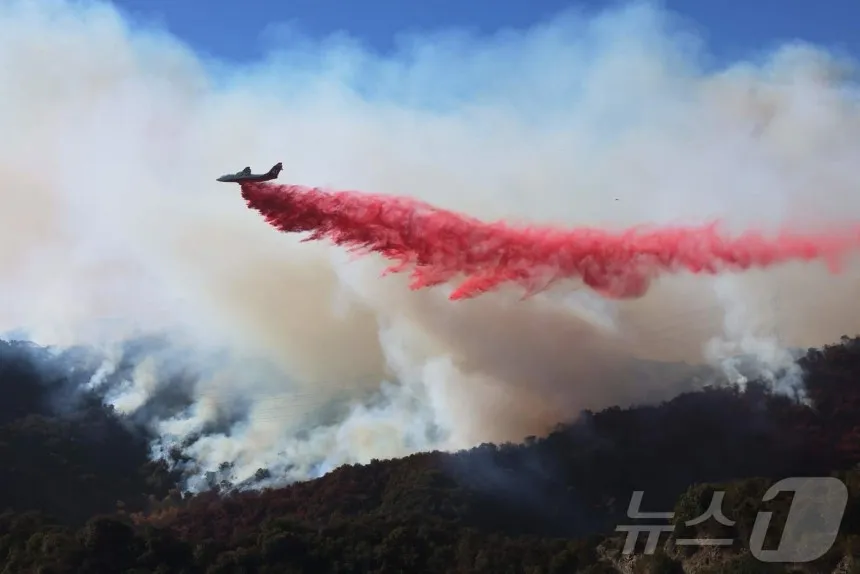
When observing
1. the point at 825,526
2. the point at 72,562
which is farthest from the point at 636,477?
the point at 72,562

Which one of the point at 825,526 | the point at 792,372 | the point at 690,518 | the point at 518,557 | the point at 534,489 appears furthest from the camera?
the point at 792,372

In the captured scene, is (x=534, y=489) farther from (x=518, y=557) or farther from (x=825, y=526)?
(x=825, y=526)

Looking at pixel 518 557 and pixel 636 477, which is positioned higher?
pixel 636 477

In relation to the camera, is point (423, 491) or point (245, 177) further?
point (423, 491)

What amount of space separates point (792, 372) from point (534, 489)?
63903 millimetres

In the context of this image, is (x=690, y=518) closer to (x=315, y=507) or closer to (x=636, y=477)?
(x=636, y=477)

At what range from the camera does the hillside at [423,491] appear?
100062 mm

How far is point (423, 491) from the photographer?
14400 cm

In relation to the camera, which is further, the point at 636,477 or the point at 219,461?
the point at 219,461

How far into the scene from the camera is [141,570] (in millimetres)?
97625

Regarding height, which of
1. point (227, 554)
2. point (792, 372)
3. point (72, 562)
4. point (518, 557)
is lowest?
point (72, 562)

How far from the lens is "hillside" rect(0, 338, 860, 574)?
100062 mm

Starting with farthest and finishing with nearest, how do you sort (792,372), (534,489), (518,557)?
(792,372) < (534,489) < (518,557)

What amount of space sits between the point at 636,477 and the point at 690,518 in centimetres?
7255
